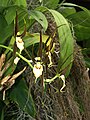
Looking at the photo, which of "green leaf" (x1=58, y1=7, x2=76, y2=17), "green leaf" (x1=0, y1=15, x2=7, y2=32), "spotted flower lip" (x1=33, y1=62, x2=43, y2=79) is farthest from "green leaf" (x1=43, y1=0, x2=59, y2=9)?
"spotted flower lip" (x1=33, y1=62, x2=43, y2=79)

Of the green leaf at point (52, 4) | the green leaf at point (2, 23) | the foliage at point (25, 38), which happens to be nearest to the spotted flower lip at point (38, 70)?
the foliage at point (25, 38)

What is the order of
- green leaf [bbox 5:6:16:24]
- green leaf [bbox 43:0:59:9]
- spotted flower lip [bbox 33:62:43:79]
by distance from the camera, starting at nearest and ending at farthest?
1. spotted flower lip [bbox 33:62:43:79]
2. green leaf [bbox 5:6:16:24]
3. green leaf [bbox 43:0:59:9]

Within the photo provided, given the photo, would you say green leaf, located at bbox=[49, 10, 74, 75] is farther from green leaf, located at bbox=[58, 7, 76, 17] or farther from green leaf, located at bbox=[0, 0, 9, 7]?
green leaf, located at bbox=[58, 7, 76, 17]

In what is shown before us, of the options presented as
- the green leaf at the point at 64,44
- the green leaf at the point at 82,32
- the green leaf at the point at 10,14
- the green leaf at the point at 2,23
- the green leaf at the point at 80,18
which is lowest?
the green leaf at the point at 82,32

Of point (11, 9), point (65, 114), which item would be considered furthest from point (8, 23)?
point (65, 114)

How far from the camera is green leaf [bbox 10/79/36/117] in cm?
70

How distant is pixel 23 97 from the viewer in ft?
2.37

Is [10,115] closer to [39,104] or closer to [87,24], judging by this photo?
[39,104]

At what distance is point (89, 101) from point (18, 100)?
0.19m

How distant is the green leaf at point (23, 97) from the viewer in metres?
0.70

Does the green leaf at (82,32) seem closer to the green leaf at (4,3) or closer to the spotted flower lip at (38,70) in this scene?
the green leaf at (4,3)

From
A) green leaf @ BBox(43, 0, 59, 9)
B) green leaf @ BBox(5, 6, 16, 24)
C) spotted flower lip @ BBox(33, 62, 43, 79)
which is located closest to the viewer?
spotted flower lip @ BBox(33, 62, 43, 79)

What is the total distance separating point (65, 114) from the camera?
0.74 metres

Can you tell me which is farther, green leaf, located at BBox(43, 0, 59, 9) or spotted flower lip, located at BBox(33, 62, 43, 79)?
green leaf, located at BBox(43, 0, 59, 9)
